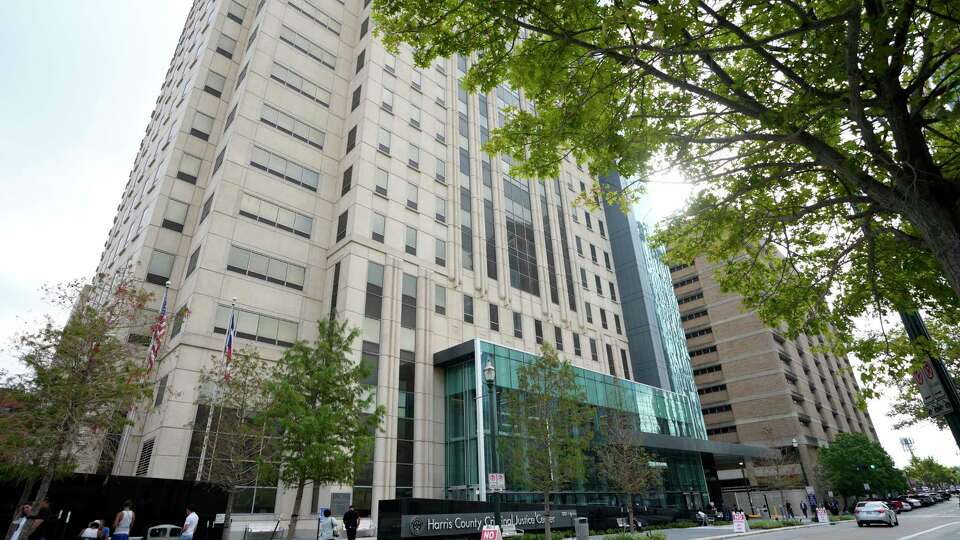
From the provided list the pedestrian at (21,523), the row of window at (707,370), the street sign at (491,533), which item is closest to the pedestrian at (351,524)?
the street sign at (491,533)

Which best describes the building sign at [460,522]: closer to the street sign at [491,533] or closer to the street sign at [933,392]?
the street sign at [491,533]

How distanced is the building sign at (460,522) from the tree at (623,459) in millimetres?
5300

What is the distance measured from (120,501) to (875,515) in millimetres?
40585

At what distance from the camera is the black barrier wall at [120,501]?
1802 centimetres

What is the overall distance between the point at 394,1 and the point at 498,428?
25.7 meters

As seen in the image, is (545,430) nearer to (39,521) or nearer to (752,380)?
(39,521)

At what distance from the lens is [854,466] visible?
185 feet

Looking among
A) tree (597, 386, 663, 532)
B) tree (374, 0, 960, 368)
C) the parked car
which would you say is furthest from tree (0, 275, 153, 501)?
the parked car

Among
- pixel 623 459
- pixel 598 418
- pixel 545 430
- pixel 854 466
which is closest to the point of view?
pixel 545 430

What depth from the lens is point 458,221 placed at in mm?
39125

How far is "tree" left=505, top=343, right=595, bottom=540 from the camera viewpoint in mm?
22422

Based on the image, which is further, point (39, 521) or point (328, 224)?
point (328, 224)

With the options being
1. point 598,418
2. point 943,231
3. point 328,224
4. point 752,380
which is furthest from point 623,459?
point 752,380

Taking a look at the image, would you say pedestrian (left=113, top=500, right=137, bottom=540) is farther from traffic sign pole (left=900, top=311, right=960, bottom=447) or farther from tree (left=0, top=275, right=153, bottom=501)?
traffic sign pole (left=900, top=311, right=960, bottom=447)
